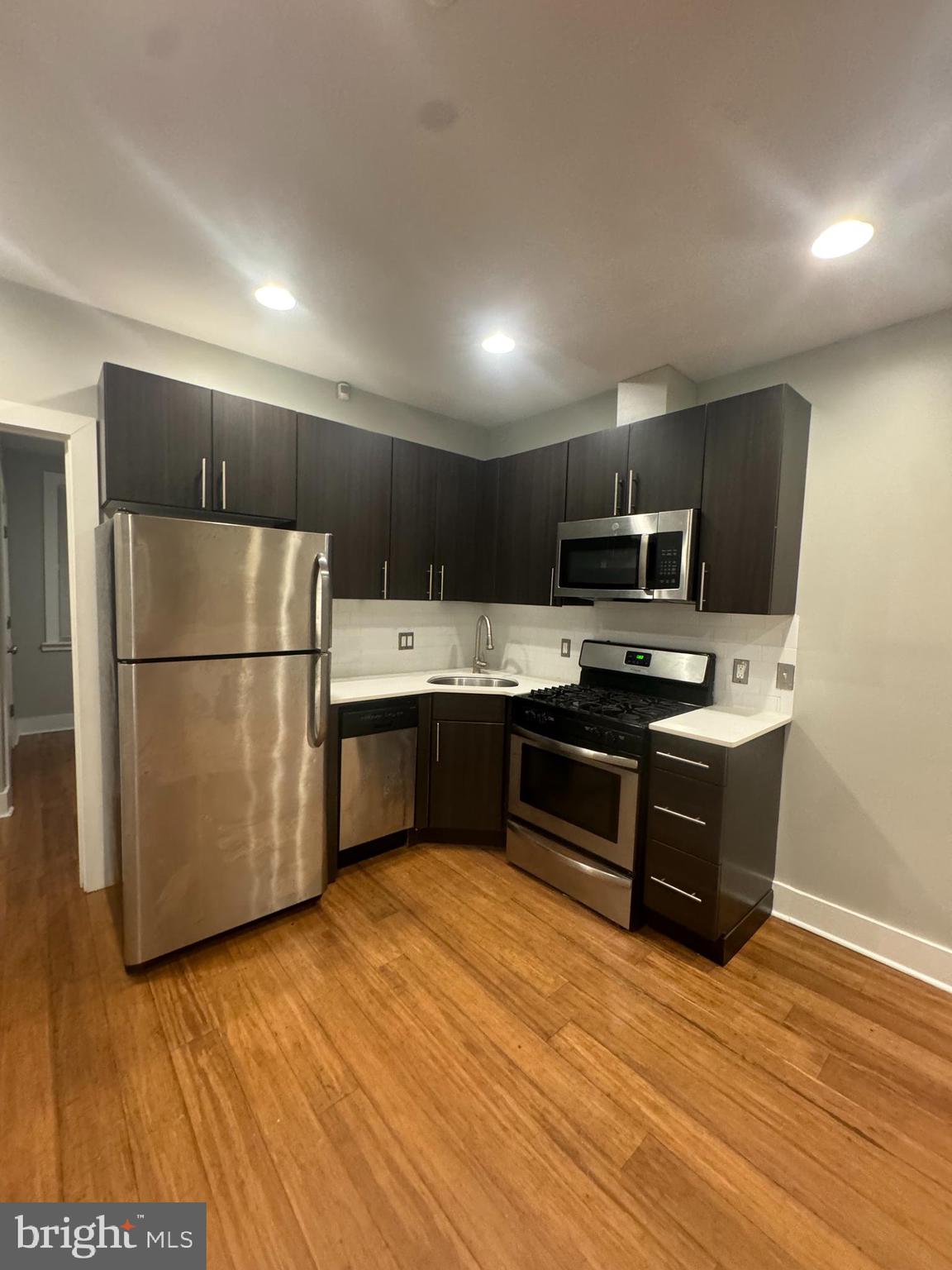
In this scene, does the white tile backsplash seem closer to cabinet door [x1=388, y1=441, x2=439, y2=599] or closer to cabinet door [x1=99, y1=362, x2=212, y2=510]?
cabinet door [x1=388, y1=441, x2=439, y2=599]

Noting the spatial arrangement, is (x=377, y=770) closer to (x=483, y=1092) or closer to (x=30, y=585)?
(x=483, y=1092)

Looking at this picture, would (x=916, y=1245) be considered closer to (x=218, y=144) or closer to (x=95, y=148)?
(x=218, y=144)

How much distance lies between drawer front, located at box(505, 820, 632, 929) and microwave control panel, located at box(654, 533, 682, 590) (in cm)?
133

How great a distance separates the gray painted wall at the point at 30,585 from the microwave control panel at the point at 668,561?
5.06 metres

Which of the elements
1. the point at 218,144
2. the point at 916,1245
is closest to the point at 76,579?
the point at 218,144

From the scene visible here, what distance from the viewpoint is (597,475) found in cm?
274

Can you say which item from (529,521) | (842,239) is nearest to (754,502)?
(842,239)

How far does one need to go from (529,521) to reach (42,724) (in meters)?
5.02

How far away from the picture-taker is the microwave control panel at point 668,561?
92.8 inches

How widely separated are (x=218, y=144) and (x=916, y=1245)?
127 inches

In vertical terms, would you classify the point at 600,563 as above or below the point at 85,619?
above

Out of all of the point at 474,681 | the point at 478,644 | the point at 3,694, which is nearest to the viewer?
the point at 3,694

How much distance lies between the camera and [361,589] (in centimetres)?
283

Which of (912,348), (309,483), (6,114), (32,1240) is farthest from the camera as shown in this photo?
(309,483)
